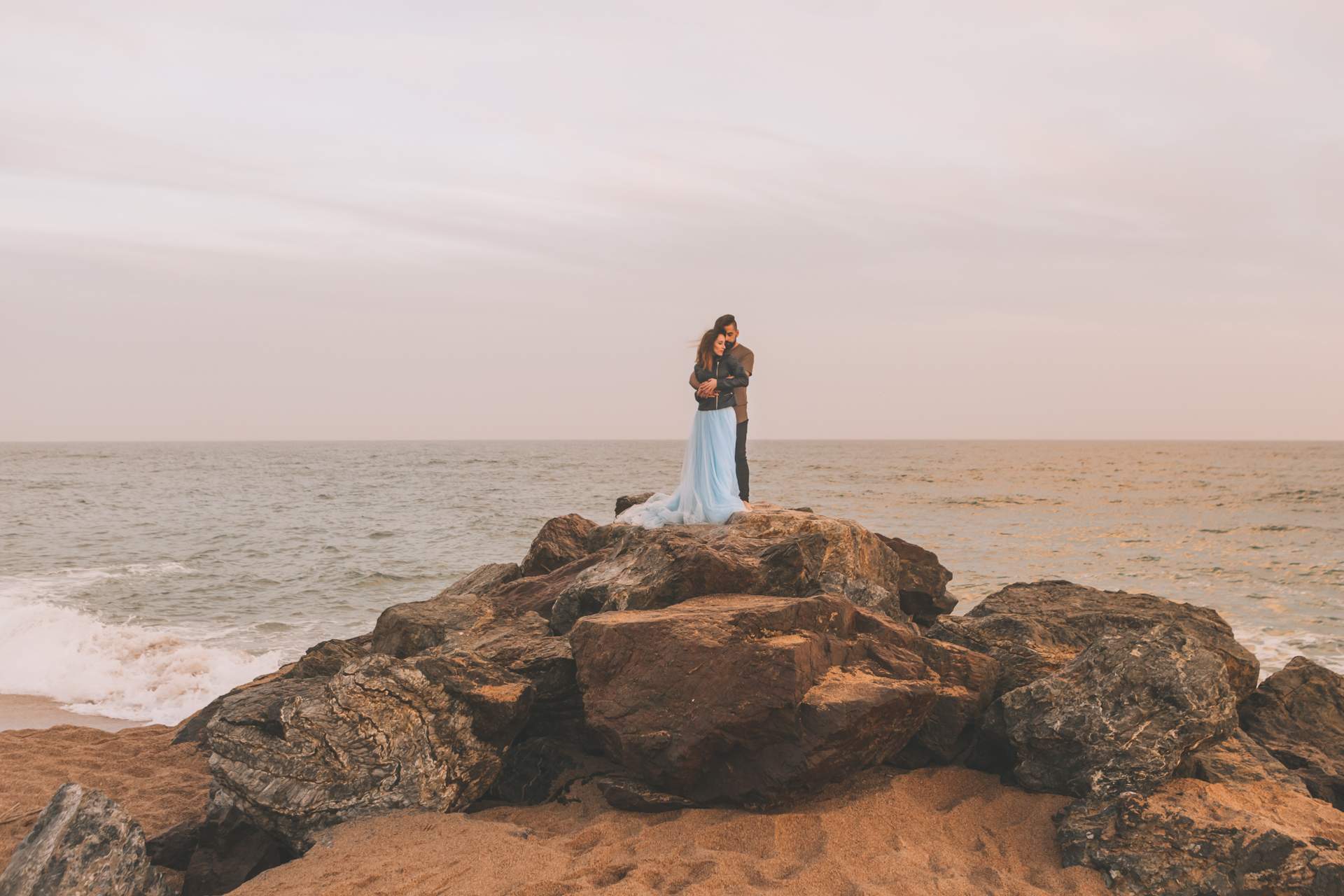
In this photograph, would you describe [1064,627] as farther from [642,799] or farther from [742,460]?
[742,460]

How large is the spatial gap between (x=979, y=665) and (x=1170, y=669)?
1.39 metres

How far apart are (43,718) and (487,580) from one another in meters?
5.95

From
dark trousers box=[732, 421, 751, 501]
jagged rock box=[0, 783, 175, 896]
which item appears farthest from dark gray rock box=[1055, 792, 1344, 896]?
dark trousers box=[732, 421, 751, 501]

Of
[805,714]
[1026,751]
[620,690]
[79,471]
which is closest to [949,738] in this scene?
[1026,751]

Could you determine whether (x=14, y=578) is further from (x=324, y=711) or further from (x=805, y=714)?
(x=805, y=714)

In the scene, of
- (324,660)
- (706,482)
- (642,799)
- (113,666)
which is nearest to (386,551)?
(113,666)

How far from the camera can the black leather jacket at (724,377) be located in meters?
11.1

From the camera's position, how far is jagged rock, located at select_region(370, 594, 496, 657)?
8.07 metres

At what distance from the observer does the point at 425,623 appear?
8203 millimetres

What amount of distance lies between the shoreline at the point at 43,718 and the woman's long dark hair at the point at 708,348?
8.33 m

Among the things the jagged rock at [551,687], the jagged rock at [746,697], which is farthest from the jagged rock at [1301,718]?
the jagged rock at [551,687]

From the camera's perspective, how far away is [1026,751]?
228 inches

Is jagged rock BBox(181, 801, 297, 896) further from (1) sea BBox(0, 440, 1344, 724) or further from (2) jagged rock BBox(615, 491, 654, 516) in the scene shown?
(2) jagged rock BBox(615, 491, 654, 516)

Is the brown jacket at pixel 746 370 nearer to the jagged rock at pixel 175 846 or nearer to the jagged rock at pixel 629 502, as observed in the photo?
the jagged rock at pixel 629 502
